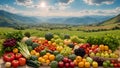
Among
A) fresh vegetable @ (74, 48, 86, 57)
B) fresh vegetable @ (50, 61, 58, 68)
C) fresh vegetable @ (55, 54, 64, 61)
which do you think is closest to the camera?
fresh vegetable @ (50, 61, 58, 68)

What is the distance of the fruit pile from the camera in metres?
11.2

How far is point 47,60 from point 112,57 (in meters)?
2.78

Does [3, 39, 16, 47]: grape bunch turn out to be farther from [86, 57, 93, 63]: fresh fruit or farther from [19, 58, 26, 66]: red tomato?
[86, 57, 93, 63]: fresh fruit

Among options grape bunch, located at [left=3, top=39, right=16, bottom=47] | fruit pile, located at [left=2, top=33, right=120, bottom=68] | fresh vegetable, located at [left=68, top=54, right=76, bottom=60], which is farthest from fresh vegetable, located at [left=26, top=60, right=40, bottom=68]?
grape bunch, located at [left=3, top=39, right=16, bottom=47]

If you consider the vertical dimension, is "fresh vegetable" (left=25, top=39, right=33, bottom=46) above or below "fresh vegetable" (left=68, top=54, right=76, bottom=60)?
above

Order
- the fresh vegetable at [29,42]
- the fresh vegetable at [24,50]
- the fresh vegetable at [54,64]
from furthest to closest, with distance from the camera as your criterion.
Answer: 1. the fresh vegetable at [29,42]
2. the fresh vegetable at [24,50]
3. the fresh vegetable at [54,64]

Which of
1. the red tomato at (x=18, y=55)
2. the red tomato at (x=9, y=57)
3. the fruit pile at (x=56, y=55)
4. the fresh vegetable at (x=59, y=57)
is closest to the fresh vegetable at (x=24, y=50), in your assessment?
the fruit pile at (x=56, y=55)

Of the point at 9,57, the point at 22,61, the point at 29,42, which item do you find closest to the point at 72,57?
the point at 22,61

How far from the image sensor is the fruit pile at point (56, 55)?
1115 cm

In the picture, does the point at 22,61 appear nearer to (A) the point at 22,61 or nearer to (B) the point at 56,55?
(A) the point at 22,61

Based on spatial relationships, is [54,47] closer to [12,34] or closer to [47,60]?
[47,60]

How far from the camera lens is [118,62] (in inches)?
447

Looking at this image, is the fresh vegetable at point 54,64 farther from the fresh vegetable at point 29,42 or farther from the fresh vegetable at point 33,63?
the fresh vegetable at point 29,42

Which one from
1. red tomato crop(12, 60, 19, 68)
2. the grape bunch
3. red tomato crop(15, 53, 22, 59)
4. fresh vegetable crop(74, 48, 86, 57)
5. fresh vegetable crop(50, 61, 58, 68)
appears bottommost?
fresh vegetable crop(50, 61, 58, 68)
